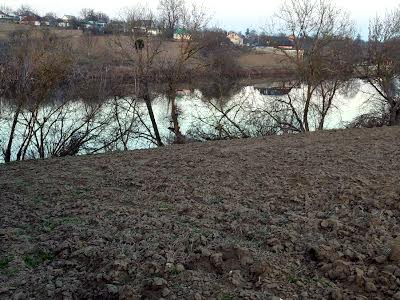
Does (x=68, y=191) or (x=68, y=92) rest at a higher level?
(x=68, y=92)

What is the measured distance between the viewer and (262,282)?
11.3 ft

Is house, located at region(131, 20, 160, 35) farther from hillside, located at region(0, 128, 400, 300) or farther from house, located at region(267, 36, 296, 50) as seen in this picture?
hillside, located at region(0, 128, 400, 300)

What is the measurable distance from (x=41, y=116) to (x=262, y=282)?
12964mm

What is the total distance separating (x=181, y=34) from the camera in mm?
19344

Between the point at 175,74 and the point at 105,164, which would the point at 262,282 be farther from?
the point at 175,74

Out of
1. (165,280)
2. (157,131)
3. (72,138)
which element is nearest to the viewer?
(165,280)

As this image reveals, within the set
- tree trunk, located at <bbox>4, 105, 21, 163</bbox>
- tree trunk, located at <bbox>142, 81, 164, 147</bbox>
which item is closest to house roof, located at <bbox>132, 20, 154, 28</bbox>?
tree trunk, located at <bbox>142, 81, 164, 147</bbox>

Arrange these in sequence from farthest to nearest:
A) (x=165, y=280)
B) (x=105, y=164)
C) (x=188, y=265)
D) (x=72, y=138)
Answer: (x=72, y=138) → (x=105, y=164) → (x=188, y=265) → (x=165, y=280)

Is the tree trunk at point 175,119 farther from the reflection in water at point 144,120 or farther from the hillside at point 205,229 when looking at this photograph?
the hillside at point 205,229

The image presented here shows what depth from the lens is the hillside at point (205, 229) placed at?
3.45 m

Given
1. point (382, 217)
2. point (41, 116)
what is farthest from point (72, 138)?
point (382, 217)

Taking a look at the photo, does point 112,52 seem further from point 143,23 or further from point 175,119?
point 175,119

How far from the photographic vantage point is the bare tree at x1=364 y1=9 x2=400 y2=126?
63.1 feet

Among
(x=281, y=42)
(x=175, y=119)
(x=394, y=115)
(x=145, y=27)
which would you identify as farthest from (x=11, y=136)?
(x=394, y=115)
